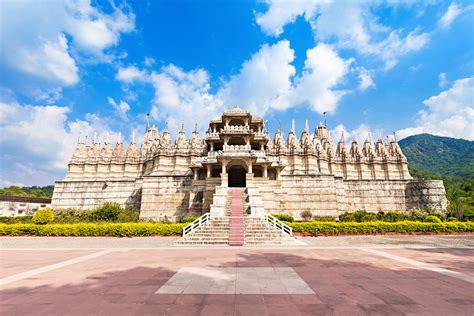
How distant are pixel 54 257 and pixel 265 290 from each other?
453 inches

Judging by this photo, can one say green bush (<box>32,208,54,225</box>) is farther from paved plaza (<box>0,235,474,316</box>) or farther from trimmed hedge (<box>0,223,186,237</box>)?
paved plaza (<box>0,235,474,316</box>)

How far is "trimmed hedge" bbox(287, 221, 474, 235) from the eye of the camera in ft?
64.2

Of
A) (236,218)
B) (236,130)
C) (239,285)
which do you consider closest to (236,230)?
(236,218)

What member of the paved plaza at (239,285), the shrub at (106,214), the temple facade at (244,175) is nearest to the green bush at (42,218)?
the shrub at (106,214)

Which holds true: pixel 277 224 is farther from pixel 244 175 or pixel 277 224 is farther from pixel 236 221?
pixel 244 175

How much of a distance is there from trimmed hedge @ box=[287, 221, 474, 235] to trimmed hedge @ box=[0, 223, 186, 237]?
10636mm

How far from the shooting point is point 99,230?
791 inches

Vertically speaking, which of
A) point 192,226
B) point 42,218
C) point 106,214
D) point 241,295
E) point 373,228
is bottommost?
point 241,295

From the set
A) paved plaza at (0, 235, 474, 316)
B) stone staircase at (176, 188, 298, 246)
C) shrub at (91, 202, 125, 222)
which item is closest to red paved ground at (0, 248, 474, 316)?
paved plaza at (0, 235, 474, 316)

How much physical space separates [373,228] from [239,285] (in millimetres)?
17664

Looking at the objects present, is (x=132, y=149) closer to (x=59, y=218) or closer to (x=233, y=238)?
(x=59, y=218)

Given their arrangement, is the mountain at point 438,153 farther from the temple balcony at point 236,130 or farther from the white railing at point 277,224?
the white railing at point 277,224

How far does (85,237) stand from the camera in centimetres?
1989

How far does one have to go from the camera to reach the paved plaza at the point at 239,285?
5.43 m
